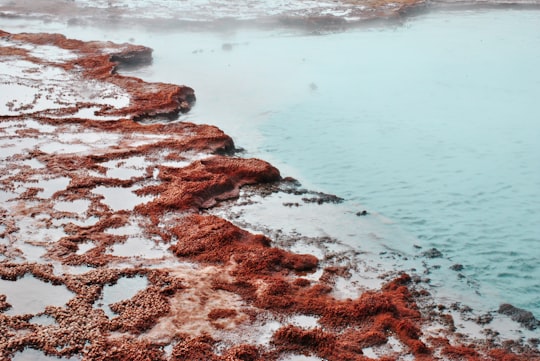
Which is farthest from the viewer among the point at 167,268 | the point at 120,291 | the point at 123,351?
the point at 167,268

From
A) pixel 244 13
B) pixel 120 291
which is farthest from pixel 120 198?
pixel 244 13

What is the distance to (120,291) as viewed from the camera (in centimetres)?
592

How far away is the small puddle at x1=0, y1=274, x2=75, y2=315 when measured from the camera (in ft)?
18.3

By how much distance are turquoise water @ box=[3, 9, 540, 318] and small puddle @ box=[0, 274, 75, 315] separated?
4.08 metres

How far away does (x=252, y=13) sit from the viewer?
25047 millimetres

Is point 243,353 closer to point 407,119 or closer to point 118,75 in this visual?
point 407,119

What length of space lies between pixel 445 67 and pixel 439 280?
11237 millimetres

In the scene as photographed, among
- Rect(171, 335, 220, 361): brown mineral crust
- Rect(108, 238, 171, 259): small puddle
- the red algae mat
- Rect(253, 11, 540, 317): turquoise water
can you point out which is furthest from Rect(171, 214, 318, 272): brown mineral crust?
Rect(253, 11, 540, 317): turquoise water

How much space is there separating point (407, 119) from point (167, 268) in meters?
7.60

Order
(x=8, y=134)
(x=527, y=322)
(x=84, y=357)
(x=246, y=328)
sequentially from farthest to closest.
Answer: (x=8, y=134) < (x=527, y=322) < (x=246, y=328) < (x=84, y=357)

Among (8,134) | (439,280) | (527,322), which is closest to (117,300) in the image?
(439,280)

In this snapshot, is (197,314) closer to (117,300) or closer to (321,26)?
(117,300)

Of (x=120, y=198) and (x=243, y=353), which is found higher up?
(x=120, y=198)

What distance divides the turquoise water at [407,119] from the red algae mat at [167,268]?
3.65ft
